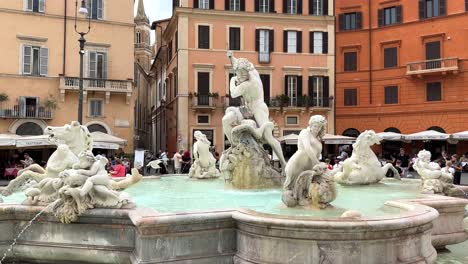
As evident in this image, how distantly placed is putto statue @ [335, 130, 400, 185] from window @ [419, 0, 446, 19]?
2695 centimetres

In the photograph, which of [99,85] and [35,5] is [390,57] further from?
[35,5]

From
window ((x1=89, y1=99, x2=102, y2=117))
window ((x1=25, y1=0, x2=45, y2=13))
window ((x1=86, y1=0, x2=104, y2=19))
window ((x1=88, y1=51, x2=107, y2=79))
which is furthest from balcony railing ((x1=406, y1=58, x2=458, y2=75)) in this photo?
window ((x1=25, y1=0, x2=45, y2=13))

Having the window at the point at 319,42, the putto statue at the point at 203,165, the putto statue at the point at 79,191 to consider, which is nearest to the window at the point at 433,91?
the window at the point at 319,42

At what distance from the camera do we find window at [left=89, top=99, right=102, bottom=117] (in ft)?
97.5

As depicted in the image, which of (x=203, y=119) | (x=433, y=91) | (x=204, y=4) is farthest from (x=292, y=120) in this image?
(x=204, y=4)

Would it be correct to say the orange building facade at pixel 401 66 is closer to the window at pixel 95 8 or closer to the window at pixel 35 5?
the window at pixel 95 8

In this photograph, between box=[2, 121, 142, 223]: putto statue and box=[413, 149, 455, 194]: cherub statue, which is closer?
box=[2, 121, 142, 223]: putto statue

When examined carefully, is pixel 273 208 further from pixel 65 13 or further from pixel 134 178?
pixel 65 13

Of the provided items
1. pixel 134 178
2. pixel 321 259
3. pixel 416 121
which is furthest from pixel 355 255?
pixel 416 121

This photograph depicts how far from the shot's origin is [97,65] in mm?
30156

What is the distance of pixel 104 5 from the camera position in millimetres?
30609

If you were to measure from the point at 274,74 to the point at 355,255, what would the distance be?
31118 millimetres

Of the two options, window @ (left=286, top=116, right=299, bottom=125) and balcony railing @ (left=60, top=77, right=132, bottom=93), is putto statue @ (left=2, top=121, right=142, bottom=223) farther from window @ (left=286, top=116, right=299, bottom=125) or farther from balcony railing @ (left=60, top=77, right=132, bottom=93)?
window @ (left=286, top=116, right=299, bottom=125)

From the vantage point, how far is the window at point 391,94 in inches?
1350
